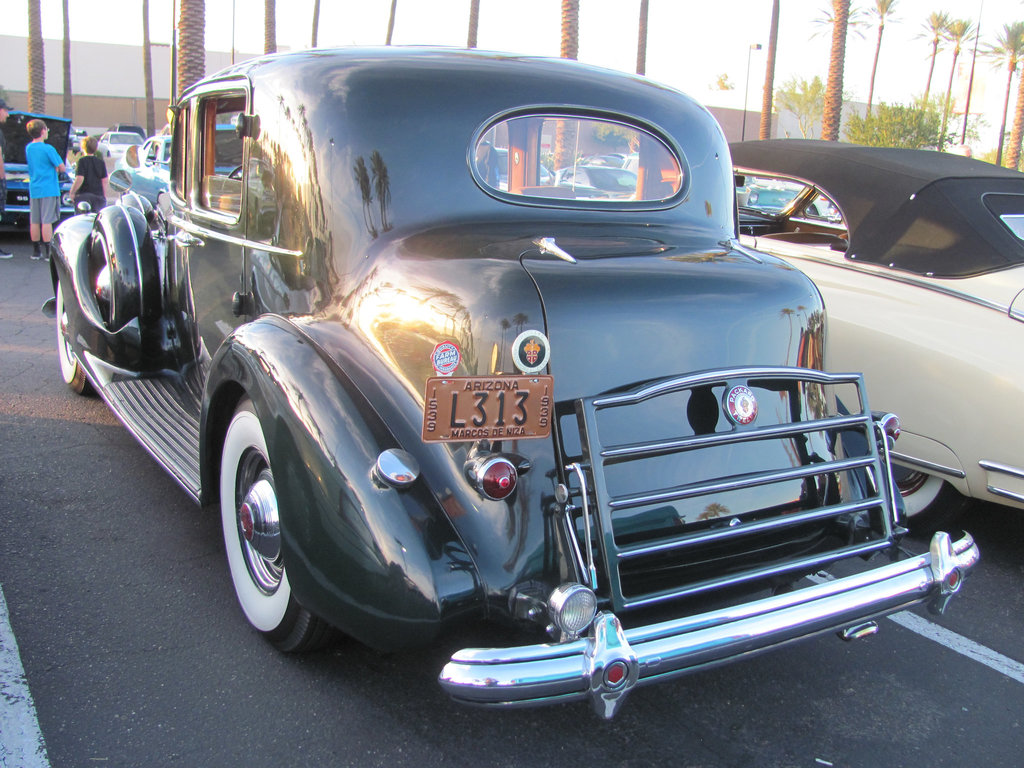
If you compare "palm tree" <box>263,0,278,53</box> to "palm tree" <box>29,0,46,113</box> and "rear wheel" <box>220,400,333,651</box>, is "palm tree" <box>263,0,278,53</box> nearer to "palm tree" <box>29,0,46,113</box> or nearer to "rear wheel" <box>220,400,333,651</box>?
"palm tree" <box>29,0,46,113</box>

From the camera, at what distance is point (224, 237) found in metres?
3.63

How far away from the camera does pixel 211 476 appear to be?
3275 millimetres

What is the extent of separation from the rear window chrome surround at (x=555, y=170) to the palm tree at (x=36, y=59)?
2374cm

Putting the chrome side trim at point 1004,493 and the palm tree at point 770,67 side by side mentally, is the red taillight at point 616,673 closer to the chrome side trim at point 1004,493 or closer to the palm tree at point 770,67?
the chrome side trim at point 1004,493

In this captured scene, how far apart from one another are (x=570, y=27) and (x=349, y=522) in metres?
16.3

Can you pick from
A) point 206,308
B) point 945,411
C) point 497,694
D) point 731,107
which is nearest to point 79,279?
point 206,308

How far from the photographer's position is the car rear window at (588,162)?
3.28 meters

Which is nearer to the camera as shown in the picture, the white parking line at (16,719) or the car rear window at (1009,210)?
the white parking line at (16,719)

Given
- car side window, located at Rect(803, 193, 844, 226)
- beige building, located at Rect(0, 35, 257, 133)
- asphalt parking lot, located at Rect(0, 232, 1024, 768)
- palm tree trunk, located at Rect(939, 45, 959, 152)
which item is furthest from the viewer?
beige building, located at Rect(0, 35, 257, 133)

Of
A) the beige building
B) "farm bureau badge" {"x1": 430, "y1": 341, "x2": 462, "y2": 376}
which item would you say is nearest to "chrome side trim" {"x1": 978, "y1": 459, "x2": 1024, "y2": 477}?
"farm bureau badge" {"x1": 430, "y1": 341, "x2": 462, "y2": 376}

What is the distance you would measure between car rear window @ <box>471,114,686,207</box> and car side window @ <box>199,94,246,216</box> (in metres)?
1.17

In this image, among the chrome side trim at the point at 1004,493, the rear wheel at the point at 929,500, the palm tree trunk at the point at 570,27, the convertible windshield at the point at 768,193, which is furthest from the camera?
the palm tree trunk at the point at 570,27

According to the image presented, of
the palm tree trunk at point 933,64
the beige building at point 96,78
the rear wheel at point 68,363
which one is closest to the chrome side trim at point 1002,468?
the rear wheel at point 68,363

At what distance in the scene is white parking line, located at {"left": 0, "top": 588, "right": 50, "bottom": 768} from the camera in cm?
239
